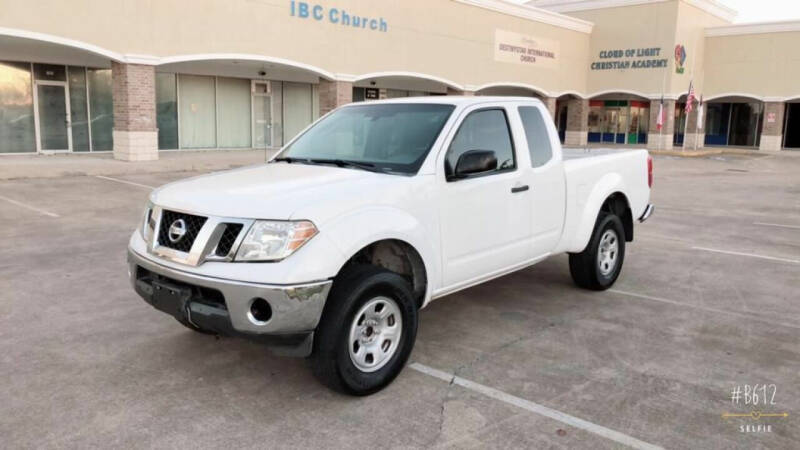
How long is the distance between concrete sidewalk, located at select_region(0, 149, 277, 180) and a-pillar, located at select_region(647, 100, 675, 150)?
2507cm

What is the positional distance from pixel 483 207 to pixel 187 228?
2186mm

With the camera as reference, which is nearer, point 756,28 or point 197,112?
point 197,112

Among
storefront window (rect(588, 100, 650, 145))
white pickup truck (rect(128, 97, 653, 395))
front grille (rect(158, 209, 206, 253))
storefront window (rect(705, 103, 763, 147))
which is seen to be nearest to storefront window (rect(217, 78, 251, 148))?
white pickup truck (rect(128, 97, 653, 395))

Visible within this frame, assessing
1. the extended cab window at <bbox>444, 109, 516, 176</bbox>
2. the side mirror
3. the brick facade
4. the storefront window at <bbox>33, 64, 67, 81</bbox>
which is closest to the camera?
the side mirror

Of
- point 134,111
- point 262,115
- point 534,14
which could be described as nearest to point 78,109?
point 134,111

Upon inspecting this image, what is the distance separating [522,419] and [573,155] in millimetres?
3870

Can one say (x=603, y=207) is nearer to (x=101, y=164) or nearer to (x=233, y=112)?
(x=101, y=164)

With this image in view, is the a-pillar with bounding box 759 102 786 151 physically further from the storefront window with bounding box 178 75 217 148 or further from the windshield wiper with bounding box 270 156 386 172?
the windshield wiper with bounding box 270 156 386 172

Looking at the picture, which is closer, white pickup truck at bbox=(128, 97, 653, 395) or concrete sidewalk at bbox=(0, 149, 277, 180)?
white pickup truck at bbox=(128, 97, 653, 395)

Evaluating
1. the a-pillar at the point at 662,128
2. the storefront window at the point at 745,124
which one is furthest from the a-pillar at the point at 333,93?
the storefront window at the point at 745,124

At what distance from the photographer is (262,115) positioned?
27.5 metres

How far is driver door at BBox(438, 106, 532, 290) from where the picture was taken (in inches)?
181

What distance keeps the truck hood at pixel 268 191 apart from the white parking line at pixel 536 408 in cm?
137

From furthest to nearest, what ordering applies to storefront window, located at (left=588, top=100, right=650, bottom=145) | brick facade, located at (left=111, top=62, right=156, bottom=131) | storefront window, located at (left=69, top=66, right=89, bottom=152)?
1. storefront window, located at (left=588, top=100, right=650, bottom=145)
2. storefront window, located at (left=69, top=66, right=89, bottom=152)
3. brick facade, located at (left=111, top=62, right=156, bottom=131)
